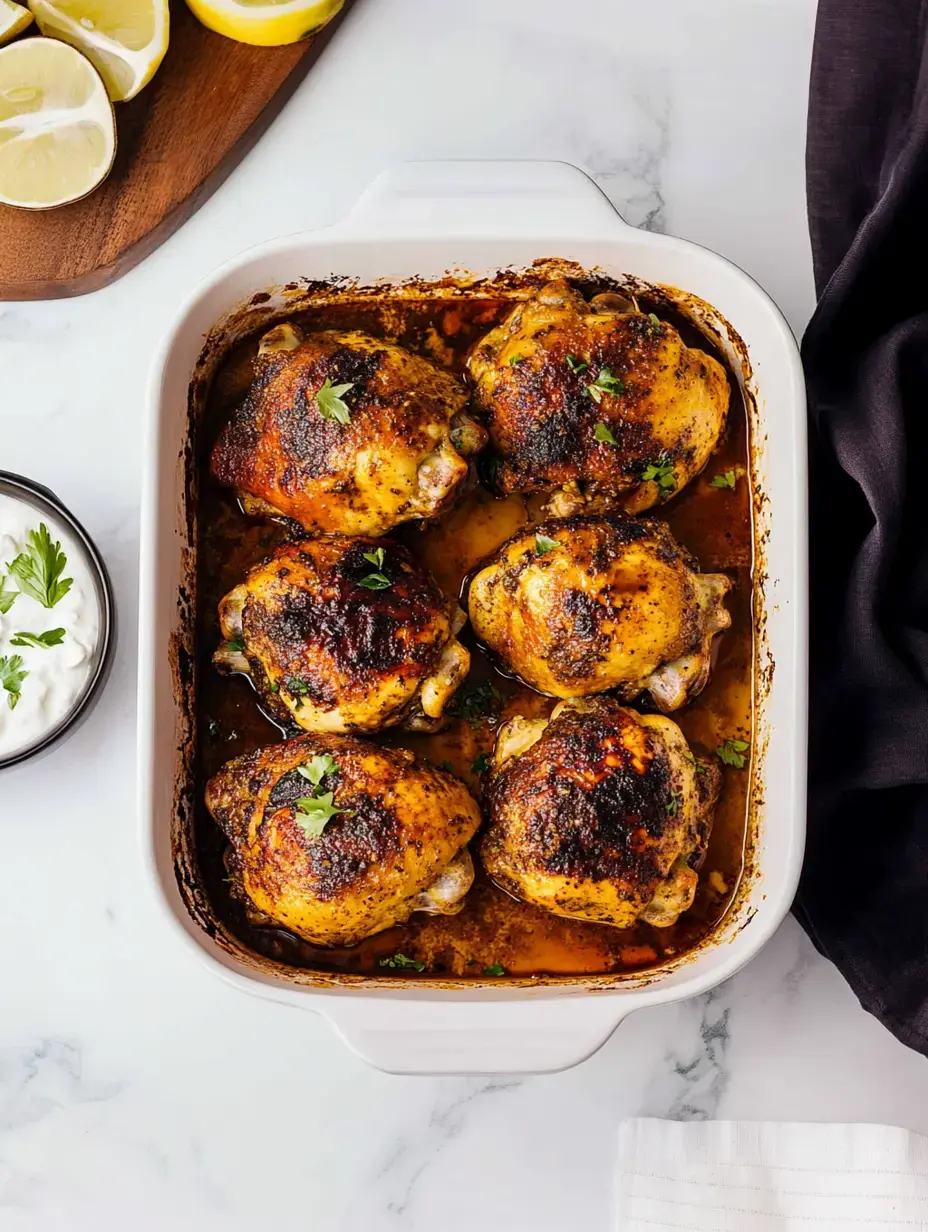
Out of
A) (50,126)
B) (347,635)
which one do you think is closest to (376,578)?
(347,635)

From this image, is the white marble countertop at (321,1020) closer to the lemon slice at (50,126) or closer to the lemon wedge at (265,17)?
the lemon wedge at (265,17)

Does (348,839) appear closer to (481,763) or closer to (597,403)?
(481,763)

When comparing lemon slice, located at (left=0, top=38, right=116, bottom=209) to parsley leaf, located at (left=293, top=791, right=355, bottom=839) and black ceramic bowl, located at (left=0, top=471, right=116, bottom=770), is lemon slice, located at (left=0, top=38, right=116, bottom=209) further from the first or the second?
parsley leaf, located at (left=293, top=791, right=355, bottom=839)

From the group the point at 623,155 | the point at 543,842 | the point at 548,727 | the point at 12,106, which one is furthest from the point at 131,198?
the point at 543,842

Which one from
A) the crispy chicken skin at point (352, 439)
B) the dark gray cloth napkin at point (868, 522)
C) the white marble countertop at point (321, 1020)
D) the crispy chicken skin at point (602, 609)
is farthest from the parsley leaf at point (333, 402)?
the dark gray cloth napkin at point (868, 522)

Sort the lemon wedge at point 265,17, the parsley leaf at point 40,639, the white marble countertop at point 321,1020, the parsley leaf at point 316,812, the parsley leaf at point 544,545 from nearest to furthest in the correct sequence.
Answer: the parsley leaf at point 316,812, the parsley leaf at point 544,545, the parsley leaf at point 40,639, the lemon wedge at point 265,17, the white marble countertop at point 321,1020

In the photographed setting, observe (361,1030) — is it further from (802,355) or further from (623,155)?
(623,155)
